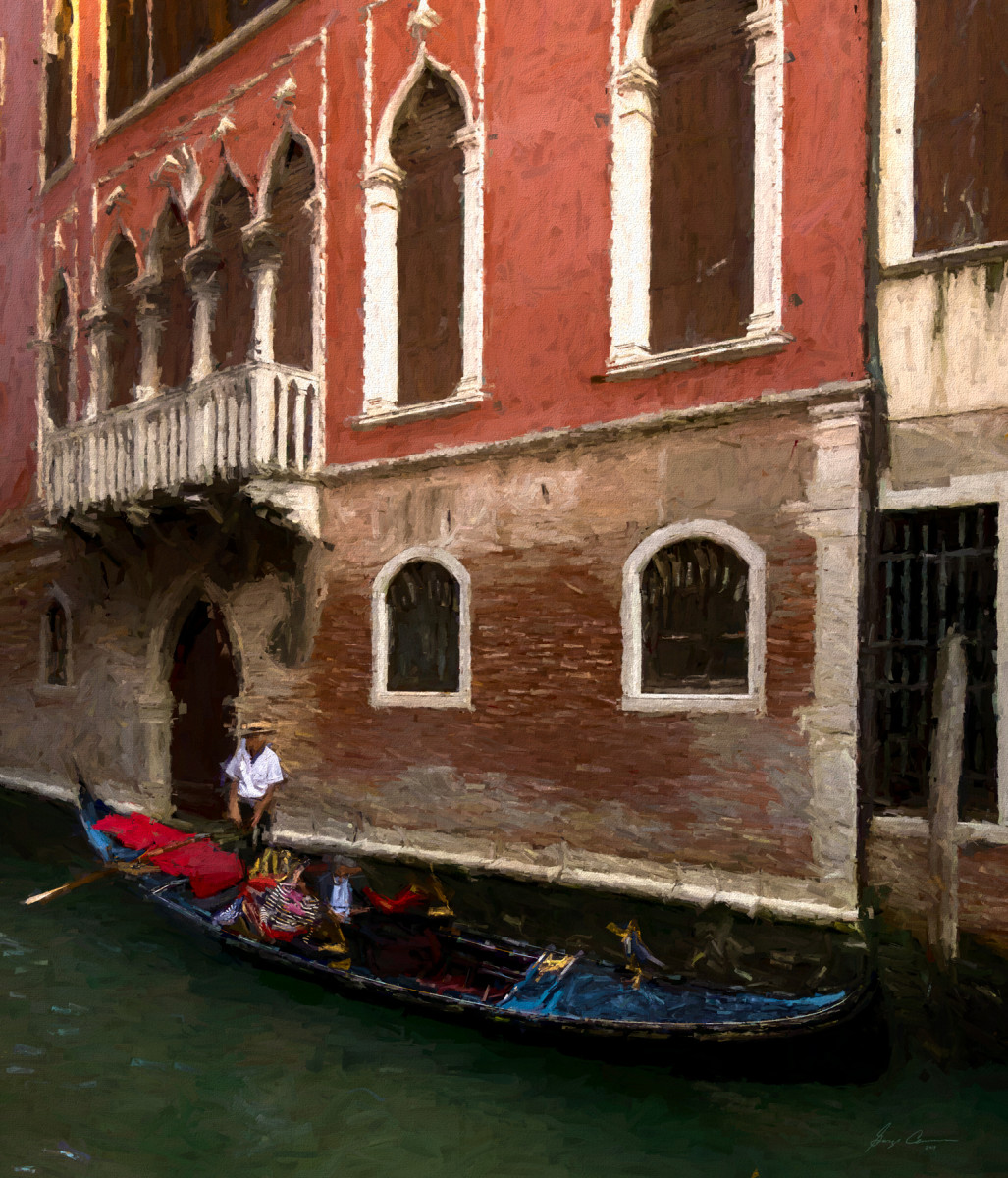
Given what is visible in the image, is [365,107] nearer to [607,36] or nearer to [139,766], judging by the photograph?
[607,36]

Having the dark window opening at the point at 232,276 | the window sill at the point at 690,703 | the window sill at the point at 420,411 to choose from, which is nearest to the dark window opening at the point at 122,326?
the dark window opening at the point at 232,276

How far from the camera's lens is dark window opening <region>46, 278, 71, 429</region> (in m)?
10.2

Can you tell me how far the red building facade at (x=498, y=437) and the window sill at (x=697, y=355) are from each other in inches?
0.8

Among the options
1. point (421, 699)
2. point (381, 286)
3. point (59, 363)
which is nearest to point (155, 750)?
point (421, 699)

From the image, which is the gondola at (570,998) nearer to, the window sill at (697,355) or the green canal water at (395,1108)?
the green canal water at (395,1108)

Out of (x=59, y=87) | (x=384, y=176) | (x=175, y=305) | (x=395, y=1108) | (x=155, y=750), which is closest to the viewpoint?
(x=395, y=1108)

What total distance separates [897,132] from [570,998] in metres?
4.23

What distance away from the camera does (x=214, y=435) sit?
23.8 ft

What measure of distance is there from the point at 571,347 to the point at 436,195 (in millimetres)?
1733

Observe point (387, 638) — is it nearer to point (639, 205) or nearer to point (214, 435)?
point (214, 435)

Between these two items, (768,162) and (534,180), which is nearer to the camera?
(768,162)

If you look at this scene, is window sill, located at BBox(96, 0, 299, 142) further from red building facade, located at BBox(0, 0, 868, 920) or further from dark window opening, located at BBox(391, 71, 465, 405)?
dark window opening, located at BBox(391, 71, 465, 405)

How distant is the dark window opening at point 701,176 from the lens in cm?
547

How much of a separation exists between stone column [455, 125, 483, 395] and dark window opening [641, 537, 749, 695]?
67.2 inches
